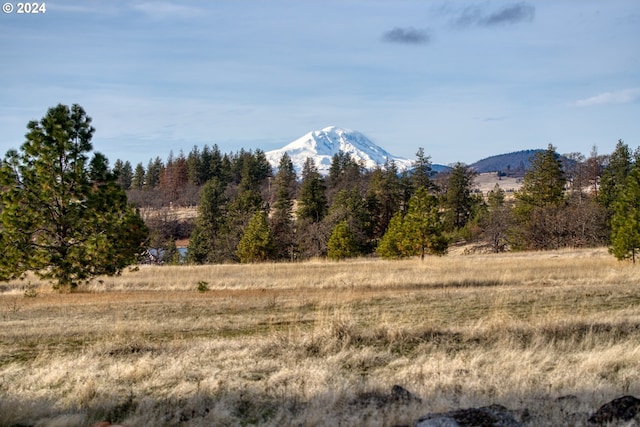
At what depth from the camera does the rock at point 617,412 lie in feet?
18.4

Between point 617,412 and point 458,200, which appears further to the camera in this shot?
point 458,200

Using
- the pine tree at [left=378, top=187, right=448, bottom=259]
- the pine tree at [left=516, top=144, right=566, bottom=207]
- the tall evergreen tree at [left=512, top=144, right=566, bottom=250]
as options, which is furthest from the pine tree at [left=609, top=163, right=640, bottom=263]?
the pine tree at [left=516, top=144, right=566, bottom=207]

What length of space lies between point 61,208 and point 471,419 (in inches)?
872

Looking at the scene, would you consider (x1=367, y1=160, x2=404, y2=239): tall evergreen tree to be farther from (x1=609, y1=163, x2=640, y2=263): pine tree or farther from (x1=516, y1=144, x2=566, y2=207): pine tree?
(x1=609, y1=163, x2=640, y2=263): pine tree

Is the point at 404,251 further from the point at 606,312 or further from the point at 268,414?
the point at 268,414

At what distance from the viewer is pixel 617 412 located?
18.7 ft

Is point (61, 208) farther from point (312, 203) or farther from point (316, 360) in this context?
point (312, 203)

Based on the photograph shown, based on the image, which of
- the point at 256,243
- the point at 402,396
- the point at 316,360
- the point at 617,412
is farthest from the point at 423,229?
the point at 617,412

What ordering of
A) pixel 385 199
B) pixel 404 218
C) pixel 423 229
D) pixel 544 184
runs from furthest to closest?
pixel 385 199 → pixel 544 184 → pixel 404 218 → pixel 423 229

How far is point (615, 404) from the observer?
5.82 m

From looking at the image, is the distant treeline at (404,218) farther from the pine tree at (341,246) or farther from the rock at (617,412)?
the rock at (617,412)

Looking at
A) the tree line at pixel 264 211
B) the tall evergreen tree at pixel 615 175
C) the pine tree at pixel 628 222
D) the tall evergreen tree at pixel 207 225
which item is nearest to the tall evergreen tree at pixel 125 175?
the tree line at pixel 264 211

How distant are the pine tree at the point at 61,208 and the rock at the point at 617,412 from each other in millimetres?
20685

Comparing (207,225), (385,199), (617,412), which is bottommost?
(617,412)
